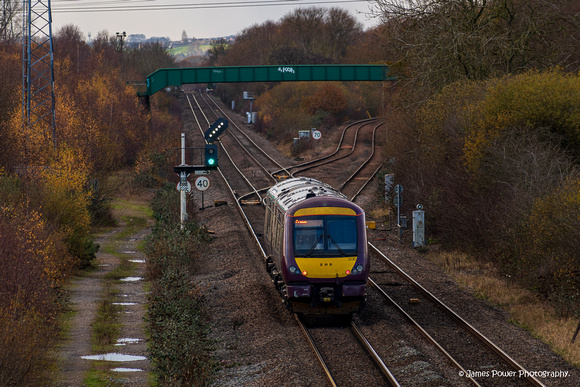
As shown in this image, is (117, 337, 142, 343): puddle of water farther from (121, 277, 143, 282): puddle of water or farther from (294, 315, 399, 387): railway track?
(121, 277, 143, 282): puddle of water

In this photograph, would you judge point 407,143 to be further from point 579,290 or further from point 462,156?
point 579,290

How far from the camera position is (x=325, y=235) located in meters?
13.6

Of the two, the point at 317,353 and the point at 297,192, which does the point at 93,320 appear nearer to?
the point at 297,192

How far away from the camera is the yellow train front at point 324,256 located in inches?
525

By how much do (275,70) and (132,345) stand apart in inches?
1404

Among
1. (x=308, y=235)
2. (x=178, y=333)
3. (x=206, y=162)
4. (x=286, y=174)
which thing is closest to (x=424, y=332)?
(x=308, y=235)

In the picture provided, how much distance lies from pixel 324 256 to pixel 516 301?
539cm

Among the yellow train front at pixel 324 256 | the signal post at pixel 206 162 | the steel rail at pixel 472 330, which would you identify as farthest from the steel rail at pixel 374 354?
the signal post at pixel 206 162

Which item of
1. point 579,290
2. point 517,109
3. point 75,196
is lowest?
point 579,290

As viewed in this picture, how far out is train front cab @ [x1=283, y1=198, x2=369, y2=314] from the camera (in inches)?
525

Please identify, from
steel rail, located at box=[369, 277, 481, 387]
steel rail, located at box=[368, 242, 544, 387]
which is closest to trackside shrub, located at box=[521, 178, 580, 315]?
steel rail, located at box=[368, 242, 544, 387]

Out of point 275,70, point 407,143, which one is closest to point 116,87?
point 275,70

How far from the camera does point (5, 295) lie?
38.5ft

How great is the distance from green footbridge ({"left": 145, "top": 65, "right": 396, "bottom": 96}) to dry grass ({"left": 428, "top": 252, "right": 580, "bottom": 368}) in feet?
91.9
